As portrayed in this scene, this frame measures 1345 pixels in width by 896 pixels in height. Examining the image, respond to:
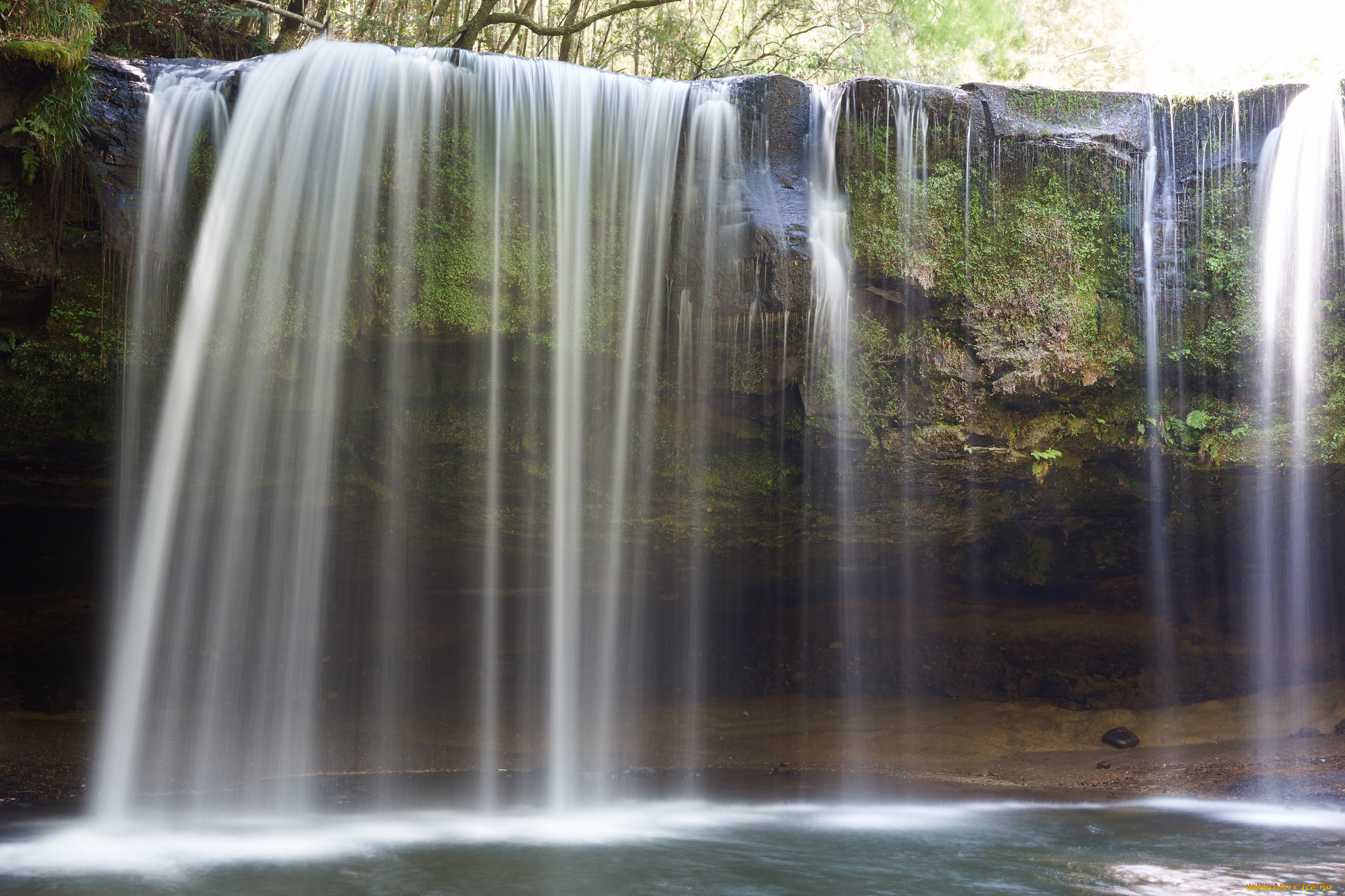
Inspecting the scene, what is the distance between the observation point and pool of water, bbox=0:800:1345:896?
4945mm

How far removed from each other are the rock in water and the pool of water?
66.0 inches

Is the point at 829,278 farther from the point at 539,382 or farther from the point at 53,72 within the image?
the point at 53,72

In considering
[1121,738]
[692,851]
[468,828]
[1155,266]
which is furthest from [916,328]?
[1121,738]

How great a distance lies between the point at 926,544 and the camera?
8.66 metres

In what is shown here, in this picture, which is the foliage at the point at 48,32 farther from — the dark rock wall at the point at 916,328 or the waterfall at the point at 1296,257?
the waterfall at the point at 1296,257

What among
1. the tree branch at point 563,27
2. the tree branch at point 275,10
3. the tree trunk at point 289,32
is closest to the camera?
the tree branch at point 275,10

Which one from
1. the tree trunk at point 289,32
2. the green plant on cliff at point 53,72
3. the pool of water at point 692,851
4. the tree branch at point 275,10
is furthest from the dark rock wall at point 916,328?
the tree trunk at point 289,32

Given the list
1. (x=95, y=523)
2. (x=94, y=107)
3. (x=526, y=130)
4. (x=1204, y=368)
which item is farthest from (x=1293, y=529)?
(x=95, y=523)

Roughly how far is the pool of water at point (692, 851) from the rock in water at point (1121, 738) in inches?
66.0

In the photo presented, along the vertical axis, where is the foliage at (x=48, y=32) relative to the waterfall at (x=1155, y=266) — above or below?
above

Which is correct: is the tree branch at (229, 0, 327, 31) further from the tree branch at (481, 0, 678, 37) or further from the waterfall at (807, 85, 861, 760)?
the waterfall at (807, 85, 861, 760)

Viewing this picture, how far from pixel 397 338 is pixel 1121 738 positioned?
8.04 meters

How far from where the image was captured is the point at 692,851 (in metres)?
5.86

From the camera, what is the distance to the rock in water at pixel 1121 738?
9281mm
